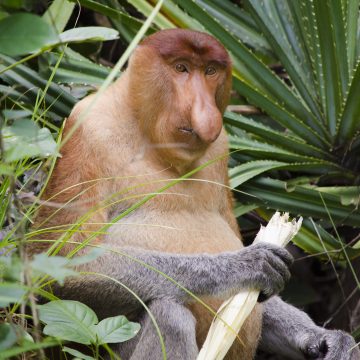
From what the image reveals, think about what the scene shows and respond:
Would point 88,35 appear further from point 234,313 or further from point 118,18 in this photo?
point 118,18

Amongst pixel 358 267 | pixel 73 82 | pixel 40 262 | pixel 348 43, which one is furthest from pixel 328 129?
pixel 40 262

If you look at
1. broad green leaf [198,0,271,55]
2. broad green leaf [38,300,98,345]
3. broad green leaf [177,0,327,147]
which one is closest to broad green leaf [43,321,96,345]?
broad green leaf [38,300,98,345]

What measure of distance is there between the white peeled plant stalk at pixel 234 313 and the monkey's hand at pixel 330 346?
0.58 m

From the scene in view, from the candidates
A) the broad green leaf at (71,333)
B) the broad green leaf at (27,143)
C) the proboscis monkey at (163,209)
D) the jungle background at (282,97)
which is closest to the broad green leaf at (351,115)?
the jungle background at (282,97)

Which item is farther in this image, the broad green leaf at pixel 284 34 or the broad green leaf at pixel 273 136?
the broad green leaf at pixel 284 34

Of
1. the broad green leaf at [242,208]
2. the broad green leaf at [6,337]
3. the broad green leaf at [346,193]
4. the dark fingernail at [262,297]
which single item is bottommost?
the broad green leaf at [242,208]

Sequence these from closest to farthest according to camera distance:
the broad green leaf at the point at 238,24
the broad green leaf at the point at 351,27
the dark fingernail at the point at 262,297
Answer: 1. the dark fingernail at the point at 262,297
2. the broad green leaf at the point at 351,27
3. the broad green leaf at the point at 238,24

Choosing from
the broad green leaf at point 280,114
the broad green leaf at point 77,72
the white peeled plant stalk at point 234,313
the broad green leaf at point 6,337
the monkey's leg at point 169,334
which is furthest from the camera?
the broad green leaf at point 280,114

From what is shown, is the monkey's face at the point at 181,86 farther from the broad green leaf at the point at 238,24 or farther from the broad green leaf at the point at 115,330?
the broad green leaf at the point at 238,24

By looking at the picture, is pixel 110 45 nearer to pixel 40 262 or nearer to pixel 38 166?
pixel 38 166

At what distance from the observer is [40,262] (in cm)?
225

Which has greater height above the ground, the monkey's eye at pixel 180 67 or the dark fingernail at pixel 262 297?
the monkey's eye at pixel 180 67

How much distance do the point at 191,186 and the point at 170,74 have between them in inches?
22.6

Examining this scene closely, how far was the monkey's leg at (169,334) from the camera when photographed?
353 centimetres
